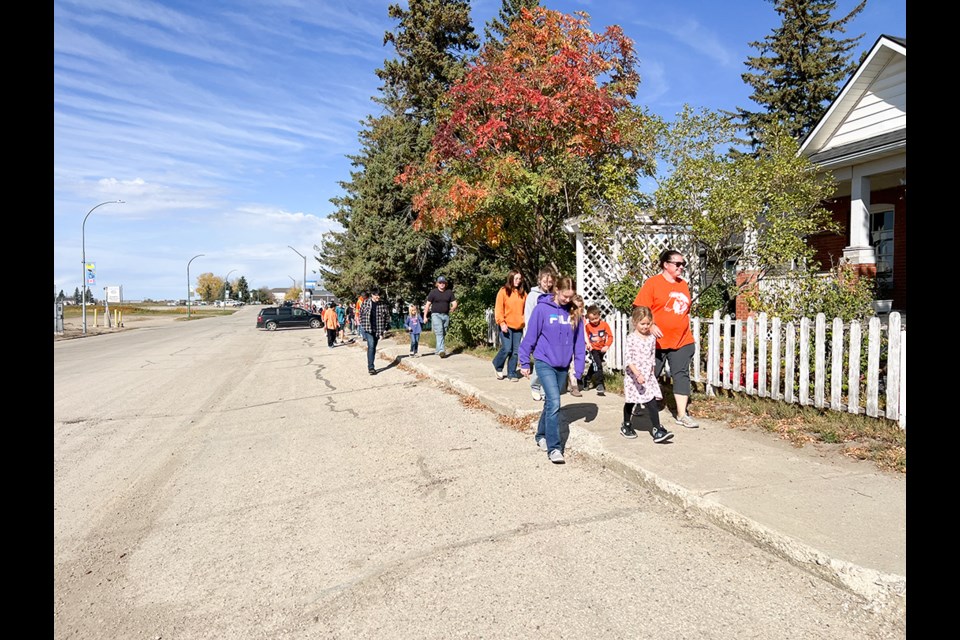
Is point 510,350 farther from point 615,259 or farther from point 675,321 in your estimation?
point 675,321

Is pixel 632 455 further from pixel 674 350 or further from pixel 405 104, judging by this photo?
pixel 405 104

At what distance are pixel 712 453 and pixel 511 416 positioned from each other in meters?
2.80

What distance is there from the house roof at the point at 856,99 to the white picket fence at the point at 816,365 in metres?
6.09

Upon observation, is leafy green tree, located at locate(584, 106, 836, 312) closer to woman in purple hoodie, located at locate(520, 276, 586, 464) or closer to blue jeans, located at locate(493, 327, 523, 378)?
blue jeans, located at locate(493, 327, 523, 378)

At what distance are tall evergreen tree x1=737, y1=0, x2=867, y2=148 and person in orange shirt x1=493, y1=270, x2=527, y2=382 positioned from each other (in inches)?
822

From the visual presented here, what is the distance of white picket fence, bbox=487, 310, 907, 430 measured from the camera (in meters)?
5.32

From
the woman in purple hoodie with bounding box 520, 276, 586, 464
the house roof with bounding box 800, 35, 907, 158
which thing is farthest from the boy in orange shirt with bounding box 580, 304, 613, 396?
the house roof with bounding box 800, 35, 907, 158

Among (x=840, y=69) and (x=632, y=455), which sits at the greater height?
(x=840, y=69)

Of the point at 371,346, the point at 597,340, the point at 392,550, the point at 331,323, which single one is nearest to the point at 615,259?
the point at 597,340

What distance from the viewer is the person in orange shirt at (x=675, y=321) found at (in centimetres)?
609

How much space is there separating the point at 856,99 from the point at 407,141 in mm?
14372

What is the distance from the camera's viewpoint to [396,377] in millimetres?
11961

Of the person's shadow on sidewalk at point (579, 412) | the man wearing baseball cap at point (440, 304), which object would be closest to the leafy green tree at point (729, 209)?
the person's shadow on sidewalk at point (579, 412)
